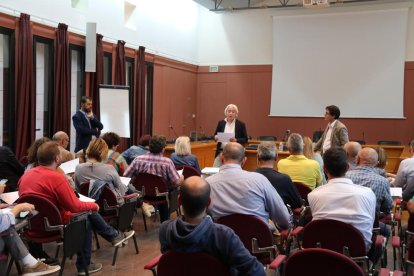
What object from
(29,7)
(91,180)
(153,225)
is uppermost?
(29,7)

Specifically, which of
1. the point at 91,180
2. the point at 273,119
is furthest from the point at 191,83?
the point at 91,180

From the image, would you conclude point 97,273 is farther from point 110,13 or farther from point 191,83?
point 191,83

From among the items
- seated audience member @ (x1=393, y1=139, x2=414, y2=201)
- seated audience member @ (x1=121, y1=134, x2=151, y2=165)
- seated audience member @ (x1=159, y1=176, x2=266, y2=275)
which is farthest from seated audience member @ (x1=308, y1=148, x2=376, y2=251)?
seated audience member @ (x1=121, y1=134, x2=151, y2=165)

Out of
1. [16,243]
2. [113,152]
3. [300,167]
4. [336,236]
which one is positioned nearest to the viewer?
[336,236]

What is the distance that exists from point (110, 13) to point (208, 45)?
4.80 metres

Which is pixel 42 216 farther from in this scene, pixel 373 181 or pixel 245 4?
pixel 245 4

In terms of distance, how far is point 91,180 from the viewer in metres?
4.14

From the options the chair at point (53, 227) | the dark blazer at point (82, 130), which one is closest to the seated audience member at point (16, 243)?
the chair at point (53, 227)

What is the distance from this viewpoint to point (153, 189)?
505 centimetres

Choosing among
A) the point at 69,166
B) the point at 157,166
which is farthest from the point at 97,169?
the point at 157,166

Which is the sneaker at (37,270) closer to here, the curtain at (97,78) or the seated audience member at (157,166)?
the seated audience member at (157,166)

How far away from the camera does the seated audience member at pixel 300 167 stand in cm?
436

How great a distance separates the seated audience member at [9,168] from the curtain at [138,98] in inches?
224

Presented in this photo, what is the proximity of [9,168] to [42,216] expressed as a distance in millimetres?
1413
